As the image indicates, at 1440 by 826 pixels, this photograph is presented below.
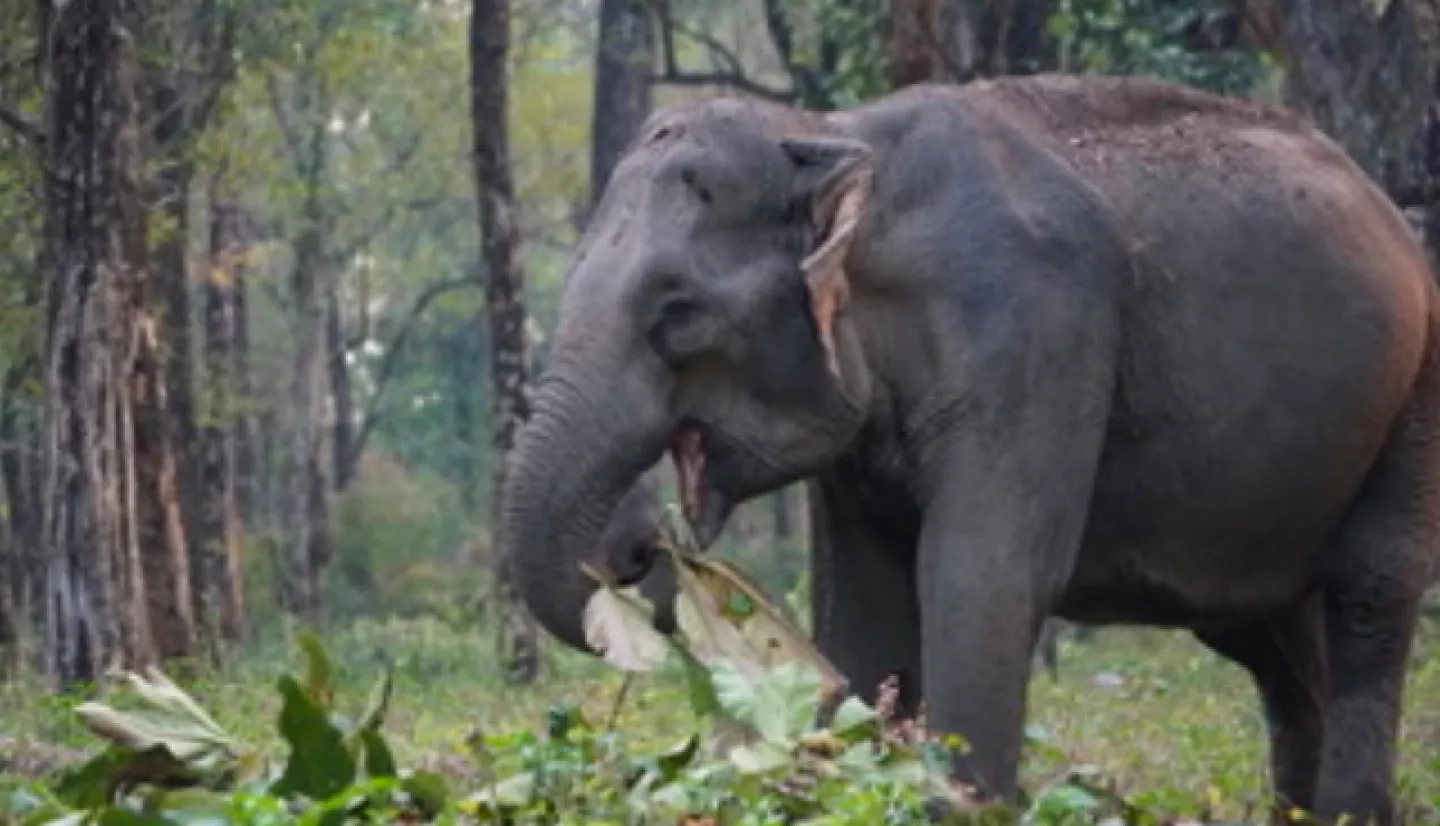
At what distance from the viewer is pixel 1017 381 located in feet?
27.9

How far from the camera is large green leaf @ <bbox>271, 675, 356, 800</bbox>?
6.22 metres

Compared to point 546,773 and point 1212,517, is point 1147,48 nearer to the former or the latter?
point 1212,517

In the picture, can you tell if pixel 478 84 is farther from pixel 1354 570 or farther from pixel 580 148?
pixel 580 148

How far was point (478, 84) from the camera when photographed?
20.3 meters

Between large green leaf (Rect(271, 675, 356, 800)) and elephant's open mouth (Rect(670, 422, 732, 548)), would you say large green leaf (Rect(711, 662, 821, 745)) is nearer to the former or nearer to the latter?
large green leaf (Rect(271, 675, 356, 800))

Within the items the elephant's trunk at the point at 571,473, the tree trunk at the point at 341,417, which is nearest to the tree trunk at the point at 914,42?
the elephant's trunk at the point at 571,473

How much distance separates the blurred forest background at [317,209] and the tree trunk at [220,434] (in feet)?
0.23

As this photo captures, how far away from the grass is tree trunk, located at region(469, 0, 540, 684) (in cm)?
37

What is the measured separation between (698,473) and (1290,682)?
2.45m

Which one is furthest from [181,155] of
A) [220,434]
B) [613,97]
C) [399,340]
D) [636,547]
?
[399,340]

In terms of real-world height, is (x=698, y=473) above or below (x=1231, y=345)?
below

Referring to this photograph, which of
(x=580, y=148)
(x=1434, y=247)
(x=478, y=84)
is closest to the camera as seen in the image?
(x=1434, y=247)

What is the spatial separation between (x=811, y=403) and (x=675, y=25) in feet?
54.8

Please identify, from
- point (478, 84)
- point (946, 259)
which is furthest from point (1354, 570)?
point (478, 84)
